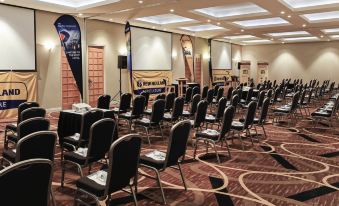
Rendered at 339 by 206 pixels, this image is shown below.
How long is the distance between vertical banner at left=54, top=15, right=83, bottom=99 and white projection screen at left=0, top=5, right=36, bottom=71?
999 mm

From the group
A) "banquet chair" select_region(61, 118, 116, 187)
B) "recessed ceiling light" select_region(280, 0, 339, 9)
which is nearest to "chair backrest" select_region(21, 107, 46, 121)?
"banquet chair" select_region(61, 118, 116, 187)

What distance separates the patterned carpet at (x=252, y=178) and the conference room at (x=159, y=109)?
29 mm

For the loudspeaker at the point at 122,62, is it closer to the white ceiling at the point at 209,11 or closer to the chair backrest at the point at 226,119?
the white ceiling at the point at 209,11

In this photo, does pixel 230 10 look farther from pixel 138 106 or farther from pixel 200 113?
pixel 200 113

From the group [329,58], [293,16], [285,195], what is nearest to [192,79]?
[293,16]

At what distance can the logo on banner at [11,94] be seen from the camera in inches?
396

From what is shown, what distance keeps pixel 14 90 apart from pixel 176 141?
839 centimetres

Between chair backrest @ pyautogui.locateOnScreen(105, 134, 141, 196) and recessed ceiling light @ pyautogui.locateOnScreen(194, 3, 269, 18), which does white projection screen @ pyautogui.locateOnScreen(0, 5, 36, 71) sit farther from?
chair backrest @ pyautogui.locateOnScreen(105, 134, 141, 196)

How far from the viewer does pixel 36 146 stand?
3.17 m

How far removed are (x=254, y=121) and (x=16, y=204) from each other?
5908 mm

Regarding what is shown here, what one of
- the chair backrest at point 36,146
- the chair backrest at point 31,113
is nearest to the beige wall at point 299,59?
the chair backrest at point 31,113

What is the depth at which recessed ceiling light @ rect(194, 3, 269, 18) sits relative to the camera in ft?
39.5

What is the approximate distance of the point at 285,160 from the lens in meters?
5.75

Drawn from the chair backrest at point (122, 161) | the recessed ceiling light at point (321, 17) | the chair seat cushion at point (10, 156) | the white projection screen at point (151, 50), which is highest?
the recessed ceiling light at point (321, 17)
